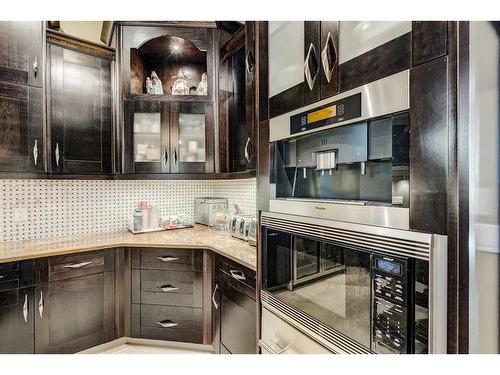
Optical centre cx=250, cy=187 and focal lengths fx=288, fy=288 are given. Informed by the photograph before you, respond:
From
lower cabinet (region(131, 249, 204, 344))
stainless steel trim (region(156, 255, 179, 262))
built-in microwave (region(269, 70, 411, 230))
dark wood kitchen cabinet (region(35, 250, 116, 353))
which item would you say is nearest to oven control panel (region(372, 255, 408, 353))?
built-in microwave (region(269, 70, 411, 230))

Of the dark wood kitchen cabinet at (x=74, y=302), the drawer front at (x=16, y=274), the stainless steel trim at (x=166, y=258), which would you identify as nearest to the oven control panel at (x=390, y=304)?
the stainless steel trim at (x=166, y=258)

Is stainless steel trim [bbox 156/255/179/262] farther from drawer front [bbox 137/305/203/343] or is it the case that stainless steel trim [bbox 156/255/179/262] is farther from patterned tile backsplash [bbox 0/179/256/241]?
patterned tile backsplash [bbox 0/179/256/241]

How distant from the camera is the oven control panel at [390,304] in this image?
28.5 inches

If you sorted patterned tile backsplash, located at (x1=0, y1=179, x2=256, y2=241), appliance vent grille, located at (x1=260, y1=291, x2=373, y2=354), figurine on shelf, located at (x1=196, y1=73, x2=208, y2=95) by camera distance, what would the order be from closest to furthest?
appliance vent grille, located at (x1=260, y1=291, x2=373, y2=354), patterned tile backsplash, located at (x1=0, y1=179, x2=256, y2=241), figurine on shelf, located at (x1=196, y1=73, x2=208, y2=95)

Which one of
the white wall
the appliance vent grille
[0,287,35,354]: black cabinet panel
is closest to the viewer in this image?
the white wall

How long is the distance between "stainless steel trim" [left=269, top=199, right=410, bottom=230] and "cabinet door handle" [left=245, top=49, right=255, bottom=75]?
3.22ft

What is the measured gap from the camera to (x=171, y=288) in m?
2.01

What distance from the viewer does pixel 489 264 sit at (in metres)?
0.62

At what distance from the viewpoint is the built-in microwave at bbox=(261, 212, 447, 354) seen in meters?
0.68

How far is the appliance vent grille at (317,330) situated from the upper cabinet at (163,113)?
1.29 metres

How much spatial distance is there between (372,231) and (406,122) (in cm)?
30

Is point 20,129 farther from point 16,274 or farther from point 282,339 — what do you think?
point 282,339
